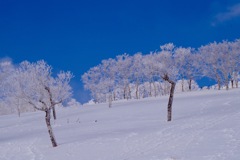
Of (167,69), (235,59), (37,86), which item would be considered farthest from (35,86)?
(235,59)

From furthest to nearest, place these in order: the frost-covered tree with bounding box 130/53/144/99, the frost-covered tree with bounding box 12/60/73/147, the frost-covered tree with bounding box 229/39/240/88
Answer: the frost-covered tree with bounding box 130/53/144/99
the frost-covered tree with bounding box 229/39/240/88
the frost-covered tree with bounding box 12/60/73/147

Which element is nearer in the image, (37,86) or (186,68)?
(37,86)

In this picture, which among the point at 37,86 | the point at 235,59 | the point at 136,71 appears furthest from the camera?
the point at 136,71

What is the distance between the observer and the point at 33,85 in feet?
111

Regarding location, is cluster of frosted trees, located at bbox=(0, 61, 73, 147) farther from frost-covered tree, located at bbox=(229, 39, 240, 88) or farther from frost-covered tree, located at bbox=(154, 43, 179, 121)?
frost-covered tree, located at bbox=(229, 39, 240, 88)

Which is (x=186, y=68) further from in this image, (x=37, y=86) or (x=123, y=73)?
(x=37, y=86)

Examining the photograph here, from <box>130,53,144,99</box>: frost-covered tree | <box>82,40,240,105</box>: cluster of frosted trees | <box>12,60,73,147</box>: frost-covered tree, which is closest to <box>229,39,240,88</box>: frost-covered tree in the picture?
<box>82,40,240,105</box>: cluster of frosted trees

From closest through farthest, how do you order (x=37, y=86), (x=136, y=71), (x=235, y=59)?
(x=37, y=86) → (x=235, y=59) → (x=136, y=71)

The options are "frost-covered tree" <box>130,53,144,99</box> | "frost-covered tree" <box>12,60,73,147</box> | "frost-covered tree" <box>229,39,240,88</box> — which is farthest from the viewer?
"frost-covered tree" <box>130,53,144,99</box>

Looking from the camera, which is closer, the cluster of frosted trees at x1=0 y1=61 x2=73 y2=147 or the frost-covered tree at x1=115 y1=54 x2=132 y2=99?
the cluster of frosted trees at x1=0 y1=61 x2=73 y2=147

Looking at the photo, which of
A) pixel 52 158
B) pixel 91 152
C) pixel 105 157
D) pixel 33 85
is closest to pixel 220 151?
pixel 105 157

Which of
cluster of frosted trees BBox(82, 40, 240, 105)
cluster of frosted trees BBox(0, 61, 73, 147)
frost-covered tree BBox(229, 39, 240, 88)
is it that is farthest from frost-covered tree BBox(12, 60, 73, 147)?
frost-covered tree BBox(229, 39, 240, 88)

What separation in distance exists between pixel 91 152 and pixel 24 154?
7.19m

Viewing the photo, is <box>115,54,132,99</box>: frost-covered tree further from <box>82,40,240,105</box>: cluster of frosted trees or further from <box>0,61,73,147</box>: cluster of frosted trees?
<box>0,61,73,147</box>: cluster of frosted trees
